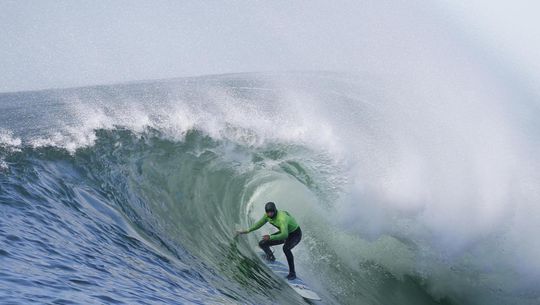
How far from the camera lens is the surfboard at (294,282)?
1166cm

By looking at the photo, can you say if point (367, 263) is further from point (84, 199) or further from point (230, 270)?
point (84, 199)

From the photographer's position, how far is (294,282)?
1191 cm

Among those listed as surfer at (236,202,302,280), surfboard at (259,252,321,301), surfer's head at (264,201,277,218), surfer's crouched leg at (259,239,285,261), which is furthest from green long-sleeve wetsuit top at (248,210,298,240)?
surfboard at (259,252,321,301)

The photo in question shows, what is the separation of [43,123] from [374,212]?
1139 cm

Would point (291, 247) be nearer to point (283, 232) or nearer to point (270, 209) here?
point (283, 232)

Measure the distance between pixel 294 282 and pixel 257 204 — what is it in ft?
12.0

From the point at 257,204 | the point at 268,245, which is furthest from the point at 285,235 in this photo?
the point at 257,204

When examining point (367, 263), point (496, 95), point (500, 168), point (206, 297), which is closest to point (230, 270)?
point (206, 297)

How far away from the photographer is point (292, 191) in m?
16.1

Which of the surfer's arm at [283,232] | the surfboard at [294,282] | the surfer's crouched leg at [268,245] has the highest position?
the surfer's arm at [283,232]

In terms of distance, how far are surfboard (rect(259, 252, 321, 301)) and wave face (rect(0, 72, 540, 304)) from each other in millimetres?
278

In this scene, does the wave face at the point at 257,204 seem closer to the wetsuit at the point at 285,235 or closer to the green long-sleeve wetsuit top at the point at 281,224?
the wetsuit at the point at 285,235

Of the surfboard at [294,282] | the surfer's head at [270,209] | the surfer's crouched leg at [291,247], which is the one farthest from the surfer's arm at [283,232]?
the surfboard at [294,282]

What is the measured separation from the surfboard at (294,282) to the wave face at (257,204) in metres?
0.28
